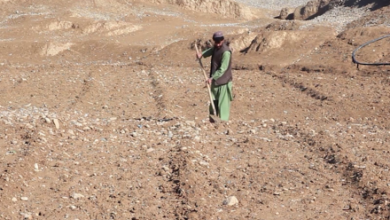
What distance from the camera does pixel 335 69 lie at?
15.4 metres

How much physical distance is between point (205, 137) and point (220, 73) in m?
1.09

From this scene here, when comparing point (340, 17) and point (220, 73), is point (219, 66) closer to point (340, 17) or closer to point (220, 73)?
point (220, 73)

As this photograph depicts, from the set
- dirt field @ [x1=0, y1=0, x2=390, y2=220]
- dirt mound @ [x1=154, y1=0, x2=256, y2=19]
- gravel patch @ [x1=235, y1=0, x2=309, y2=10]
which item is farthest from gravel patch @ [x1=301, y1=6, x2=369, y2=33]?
gravel patch @ [x1=235, y1=0, x2=309, y2=10]

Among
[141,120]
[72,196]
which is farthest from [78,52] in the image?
[72,196]

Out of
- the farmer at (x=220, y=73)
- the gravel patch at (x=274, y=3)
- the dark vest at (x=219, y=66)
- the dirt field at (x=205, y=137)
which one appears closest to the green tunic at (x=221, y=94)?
the farmer at (x=220, y=73)

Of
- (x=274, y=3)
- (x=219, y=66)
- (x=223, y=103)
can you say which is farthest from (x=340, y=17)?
(x=274, y=3)

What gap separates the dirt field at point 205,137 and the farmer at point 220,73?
39cm

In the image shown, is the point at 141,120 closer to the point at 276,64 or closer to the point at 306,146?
the point at 306,146

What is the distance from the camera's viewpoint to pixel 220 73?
29.4ft

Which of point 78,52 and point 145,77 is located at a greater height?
point 145,77

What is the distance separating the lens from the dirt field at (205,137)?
590 cm

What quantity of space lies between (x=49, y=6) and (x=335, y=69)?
22170 millimetres

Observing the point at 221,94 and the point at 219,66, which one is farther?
the point at 221,94

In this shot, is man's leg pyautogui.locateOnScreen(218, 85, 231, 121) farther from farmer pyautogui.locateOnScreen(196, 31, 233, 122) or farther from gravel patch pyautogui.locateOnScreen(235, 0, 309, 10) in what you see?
gravel patch pyautogui.locateOnScreen(235, 0, 309, 10)
